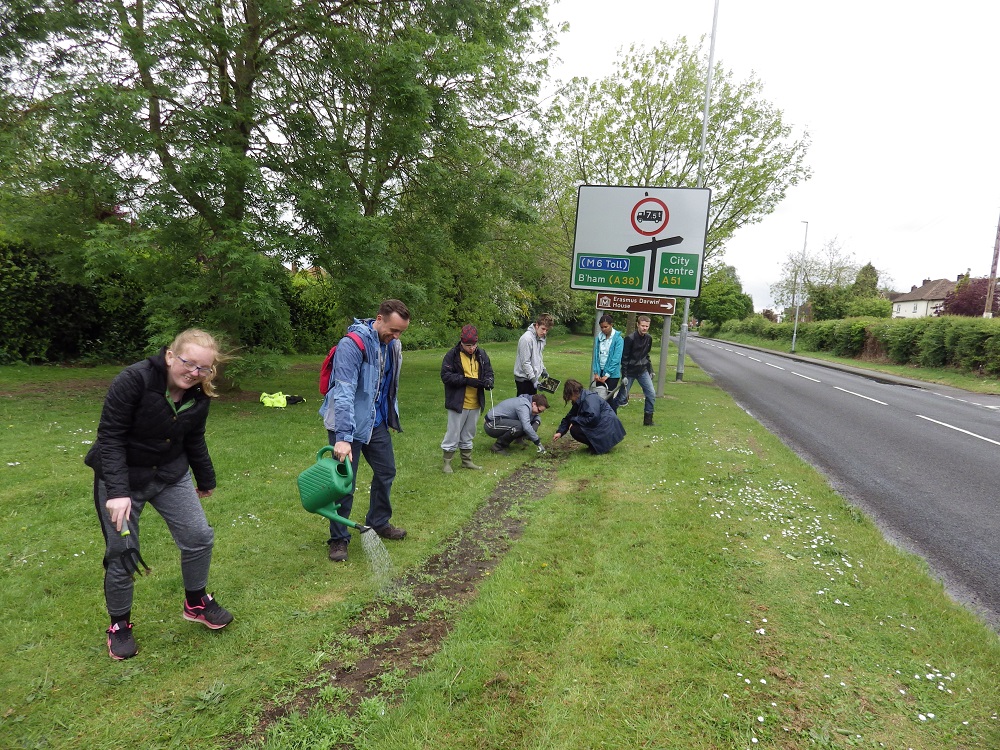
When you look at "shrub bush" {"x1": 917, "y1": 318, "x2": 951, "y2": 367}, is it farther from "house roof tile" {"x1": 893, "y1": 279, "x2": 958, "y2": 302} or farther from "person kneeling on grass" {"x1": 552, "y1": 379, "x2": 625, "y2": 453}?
"house roof tile" {"x1": 893, "y1": 279, "x2": 958, "y2": 302}

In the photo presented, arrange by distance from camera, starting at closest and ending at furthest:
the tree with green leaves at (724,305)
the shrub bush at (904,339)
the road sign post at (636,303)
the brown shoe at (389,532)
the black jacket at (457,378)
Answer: the brown shoe at (389,532)
the black jacket at (457,378)
the road sign post at (636,303)
the shrub bush at (904,339)
the tree with green leaves at (724,305)

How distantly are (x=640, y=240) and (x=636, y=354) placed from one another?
3358 millimetres

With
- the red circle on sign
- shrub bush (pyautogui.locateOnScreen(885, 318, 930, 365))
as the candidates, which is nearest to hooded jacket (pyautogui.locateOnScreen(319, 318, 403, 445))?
the red circle on sign

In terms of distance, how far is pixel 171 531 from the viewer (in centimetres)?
295

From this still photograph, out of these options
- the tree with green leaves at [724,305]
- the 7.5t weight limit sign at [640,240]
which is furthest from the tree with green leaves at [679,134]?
the tree with green leaves at [724,305]

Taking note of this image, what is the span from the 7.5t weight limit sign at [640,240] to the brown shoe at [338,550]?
8.64 metres

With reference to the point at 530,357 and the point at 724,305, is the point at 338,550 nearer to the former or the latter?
the point at 530,357

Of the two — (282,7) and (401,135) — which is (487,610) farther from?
(282,7)

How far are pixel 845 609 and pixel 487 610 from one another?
8.19 ft

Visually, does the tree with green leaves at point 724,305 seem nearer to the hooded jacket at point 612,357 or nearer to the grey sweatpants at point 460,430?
the hooded jacket at point 612,357

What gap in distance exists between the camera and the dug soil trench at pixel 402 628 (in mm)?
2676

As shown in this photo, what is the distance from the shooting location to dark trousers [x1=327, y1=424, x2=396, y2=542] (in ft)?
14.0

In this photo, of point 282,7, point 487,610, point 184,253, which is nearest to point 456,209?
point 282,7

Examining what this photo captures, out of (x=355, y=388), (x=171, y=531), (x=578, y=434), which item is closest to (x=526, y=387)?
(x=578, y=434)
